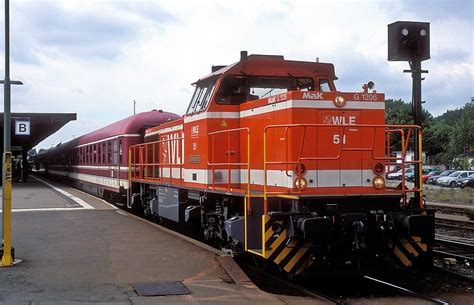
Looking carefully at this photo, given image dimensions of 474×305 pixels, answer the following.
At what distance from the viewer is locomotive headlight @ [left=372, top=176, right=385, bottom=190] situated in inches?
334

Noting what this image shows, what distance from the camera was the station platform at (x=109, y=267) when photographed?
6.70 meters

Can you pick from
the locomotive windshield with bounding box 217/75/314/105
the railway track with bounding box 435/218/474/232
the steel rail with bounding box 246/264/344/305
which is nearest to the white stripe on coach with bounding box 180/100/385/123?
the locomotive windshield with bounding box 217/75/314/105

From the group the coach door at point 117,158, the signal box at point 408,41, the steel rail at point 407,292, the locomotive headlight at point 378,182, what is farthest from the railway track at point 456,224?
the coach door at point 117,158

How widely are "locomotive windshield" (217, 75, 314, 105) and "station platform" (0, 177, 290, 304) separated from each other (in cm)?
281

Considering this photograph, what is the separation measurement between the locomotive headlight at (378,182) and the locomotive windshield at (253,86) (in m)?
2.27

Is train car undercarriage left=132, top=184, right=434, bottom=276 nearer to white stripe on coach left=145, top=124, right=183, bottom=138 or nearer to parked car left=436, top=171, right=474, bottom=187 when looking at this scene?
white stripe on coach left=145, top=124, right=183, bottom=138

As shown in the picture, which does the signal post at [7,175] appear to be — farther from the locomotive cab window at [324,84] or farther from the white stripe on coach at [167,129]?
the locomotive cab window at [324,84]

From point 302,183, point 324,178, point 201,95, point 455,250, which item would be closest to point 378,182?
point 324,178

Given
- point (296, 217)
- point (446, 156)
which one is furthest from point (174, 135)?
point (446, 156)

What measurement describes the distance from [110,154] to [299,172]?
1386 centimetres

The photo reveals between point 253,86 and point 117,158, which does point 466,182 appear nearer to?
point 117,158

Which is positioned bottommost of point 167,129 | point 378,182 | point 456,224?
point 456,224

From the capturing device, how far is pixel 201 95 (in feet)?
35.2

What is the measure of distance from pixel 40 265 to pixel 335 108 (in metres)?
5.18
